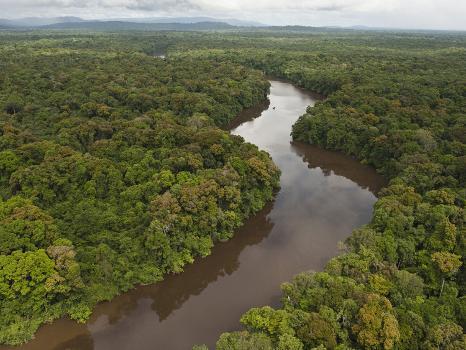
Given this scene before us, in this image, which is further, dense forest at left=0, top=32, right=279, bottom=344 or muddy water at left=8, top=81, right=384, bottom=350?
muddy water at left=8, top=81, right=384, bottom=350

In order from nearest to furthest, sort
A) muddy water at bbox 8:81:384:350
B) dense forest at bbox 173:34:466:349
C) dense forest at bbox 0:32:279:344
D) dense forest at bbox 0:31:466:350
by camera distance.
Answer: dense forest at bbox 173:34:466:349
dense forest at bbox 0:31:466:350
dense forest at bbox 0:32:279:344
muddy water at bbox 8:81:384:350

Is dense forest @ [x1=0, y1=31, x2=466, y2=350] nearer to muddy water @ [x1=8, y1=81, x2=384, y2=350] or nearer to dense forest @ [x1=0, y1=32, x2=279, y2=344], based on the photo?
dense forest @ [x1=0, y1=32, x2=279, y2=344]

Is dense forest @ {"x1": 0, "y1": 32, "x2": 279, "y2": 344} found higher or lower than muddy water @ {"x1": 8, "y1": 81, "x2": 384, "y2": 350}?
higher

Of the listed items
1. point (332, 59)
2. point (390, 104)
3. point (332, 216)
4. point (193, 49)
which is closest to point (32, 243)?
point (332, 216)

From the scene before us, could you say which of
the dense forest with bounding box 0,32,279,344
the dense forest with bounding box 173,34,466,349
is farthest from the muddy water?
the dense forest with bounding box 173,34,466,349

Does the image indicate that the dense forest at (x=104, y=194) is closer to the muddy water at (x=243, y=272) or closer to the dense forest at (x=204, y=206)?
the dense forest at (x=204, y=206)

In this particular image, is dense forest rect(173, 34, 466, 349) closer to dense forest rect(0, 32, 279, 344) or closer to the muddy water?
the muddy water

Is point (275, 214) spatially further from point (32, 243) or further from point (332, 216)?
point (32, 243)

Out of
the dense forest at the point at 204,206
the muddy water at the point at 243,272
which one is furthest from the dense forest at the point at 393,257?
the muddy water at the point at 243,272

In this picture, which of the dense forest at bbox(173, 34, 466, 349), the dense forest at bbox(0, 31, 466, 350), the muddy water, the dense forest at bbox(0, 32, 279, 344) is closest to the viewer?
the dense forest at bbox(173, 34, 466, 349)
